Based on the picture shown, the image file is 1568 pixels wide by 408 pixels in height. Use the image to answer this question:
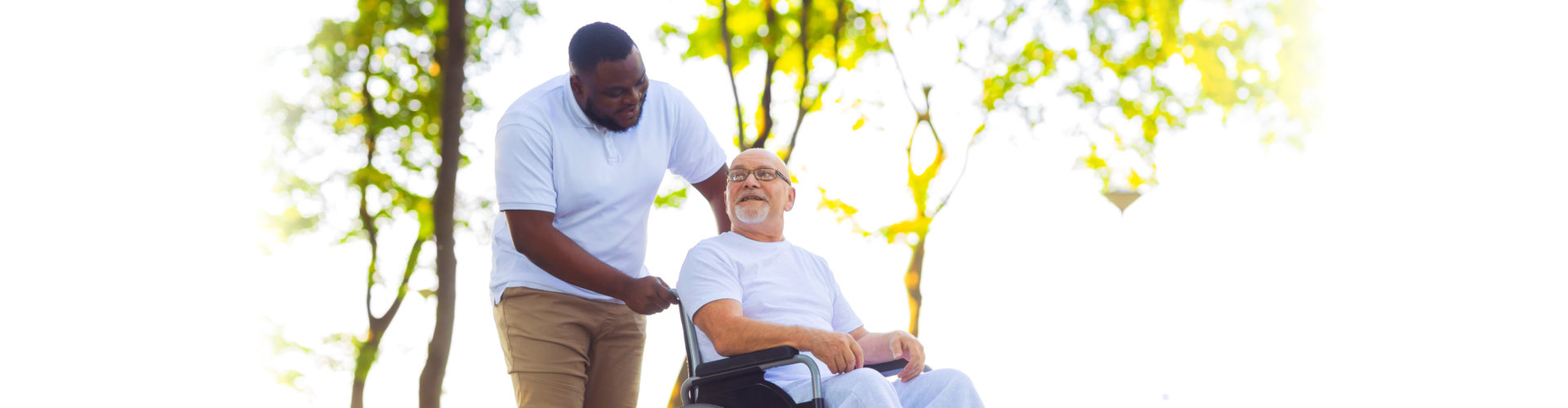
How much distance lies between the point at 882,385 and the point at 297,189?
31.7ft

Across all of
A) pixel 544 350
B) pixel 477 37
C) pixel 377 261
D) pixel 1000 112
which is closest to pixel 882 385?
pixel 544 350

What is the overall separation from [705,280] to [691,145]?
0.65m

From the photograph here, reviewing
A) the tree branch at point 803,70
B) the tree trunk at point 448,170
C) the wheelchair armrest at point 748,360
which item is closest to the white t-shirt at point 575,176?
the wheelchair armrest at point 748,360

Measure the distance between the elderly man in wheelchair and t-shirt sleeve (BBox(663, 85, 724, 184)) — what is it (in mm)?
295

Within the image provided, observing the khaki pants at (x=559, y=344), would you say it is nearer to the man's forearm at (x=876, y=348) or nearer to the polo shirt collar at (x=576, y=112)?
the polo shirt collar at (x=576, y=112)

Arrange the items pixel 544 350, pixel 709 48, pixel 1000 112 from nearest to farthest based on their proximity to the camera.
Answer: pixel 544 350 → pixel 709 48 → pixel 1000 112

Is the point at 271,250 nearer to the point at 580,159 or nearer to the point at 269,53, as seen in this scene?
the point at 269,53

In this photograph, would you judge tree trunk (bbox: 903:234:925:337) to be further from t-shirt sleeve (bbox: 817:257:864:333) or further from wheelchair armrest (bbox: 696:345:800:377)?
wheelchair armrest (bbox: 696:345:800:377)

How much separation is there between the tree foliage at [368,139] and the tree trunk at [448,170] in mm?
2260

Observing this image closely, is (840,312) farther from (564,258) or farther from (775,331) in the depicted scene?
(564,258)

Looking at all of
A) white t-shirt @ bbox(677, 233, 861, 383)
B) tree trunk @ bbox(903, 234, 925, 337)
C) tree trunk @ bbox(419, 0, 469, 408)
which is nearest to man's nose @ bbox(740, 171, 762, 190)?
white t-shirt @ bbox(677, 233, 861, 383)

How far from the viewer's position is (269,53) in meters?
10.0

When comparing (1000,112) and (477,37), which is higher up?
(477,37)

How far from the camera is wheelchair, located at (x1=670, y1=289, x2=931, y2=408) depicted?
2395mm
